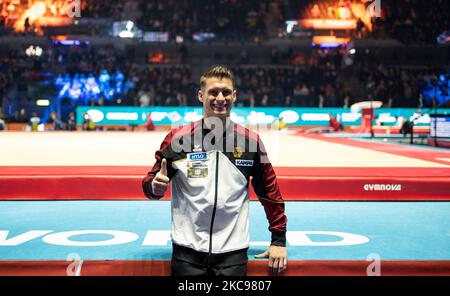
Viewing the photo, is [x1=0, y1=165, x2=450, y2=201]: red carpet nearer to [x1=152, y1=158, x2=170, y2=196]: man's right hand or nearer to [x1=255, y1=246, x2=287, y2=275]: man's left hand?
[x1=255, y1=246, x2=287, y2=275]: man's left hand

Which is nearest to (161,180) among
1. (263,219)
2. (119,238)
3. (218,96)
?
(218,96)

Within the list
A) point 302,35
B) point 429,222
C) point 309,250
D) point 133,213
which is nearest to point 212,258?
point 309,250

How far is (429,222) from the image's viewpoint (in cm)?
454

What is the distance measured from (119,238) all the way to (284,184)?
2306 mm

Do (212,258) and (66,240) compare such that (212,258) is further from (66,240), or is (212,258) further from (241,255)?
(66,240)

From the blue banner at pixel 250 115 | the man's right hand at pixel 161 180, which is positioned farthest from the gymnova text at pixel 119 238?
the blue banner at pixel 250 115

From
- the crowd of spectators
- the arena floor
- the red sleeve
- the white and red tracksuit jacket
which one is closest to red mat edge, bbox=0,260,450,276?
the arena floor

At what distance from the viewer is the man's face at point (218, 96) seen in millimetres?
2758

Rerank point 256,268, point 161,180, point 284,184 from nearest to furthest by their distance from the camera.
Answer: point 161,180
point 256,268
point 284,184

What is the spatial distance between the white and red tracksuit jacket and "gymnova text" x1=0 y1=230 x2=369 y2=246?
969 millimetres

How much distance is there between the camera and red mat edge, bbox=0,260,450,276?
9.37ft

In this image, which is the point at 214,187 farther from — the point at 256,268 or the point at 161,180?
the point at 256,268

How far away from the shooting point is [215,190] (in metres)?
2.75

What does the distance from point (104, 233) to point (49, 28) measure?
29395 mm
